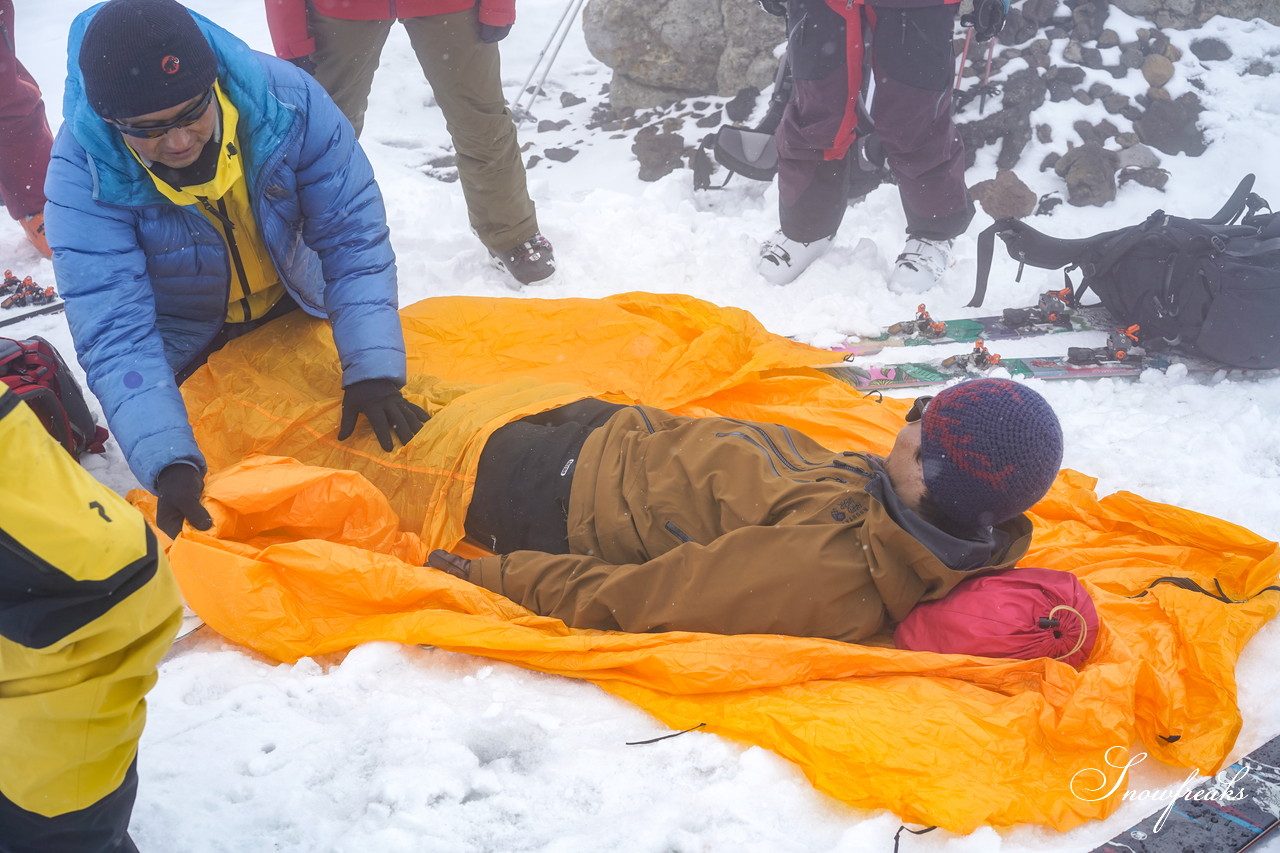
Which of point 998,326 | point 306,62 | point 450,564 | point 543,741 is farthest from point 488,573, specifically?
point 998,326

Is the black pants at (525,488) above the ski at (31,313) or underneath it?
above

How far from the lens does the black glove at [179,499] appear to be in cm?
219

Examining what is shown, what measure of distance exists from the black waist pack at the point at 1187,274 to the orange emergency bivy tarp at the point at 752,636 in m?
1.11

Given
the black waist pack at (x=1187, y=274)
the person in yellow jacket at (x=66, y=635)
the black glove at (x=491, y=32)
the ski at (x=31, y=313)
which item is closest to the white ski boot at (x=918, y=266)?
the black waist pack at (x=1187, y=274)

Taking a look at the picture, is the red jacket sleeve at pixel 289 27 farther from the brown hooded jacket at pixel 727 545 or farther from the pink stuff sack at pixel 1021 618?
the pink stuff sack at pixel 1021 618

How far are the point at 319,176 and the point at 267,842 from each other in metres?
1.84

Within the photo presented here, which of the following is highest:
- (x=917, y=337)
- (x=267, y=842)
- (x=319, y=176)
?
(x=319, y=176)

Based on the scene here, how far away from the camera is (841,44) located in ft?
12.4

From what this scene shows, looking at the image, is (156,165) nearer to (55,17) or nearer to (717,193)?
(717,193)

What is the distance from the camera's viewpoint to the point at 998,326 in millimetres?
3764

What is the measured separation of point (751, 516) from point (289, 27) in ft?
8.87

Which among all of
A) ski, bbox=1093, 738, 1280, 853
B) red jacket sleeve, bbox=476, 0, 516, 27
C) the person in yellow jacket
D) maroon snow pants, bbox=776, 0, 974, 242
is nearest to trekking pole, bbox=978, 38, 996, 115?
maroon snow pants, bbox=776, 0, 974, 242

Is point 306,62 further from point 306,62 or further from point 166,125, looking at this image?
point 166,125

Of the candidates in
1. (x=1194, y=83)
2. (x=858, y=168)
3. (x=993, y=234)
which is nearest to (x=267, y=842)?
(x=993, y=234)
